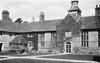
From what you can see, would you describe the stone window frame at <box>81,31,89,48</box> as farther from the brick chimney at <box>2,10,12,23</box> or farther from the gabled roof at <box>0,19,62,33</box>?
the brick chimney at <box>2,10,12,23</box>

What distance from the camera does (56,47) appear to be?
36.2m

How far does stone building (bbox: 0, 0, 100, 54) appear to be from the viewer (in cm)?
3299

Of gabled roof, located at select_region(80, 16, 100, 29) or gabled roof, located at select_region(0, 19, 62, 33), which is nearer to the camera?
gabled roof, located at select_region(80, 16, 100, 29)

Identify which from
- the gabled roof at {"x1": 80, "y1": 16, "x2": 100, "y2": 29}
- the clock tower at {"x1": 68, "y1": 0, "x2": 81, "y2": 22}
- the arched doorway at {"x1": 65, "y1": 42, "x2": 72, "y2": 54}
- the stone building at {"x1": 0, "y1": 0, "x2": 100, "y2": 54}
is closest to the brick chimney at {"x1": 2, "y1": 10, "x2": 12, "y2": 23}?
the stone building at {"x1": 0, "y1": 0, "x2": 100, "y2": 54}

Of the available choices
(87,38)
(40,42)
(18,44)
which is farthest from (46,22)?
(87,38)

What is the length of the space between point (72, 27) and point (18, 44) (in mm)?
12127

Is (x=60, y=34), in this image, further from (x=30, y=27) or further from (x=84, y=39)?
(x=30, y=27)

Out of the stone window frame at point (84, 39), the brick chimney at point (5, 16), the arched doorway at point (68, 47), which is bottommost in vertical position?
the arched doorway at point (68, 47)

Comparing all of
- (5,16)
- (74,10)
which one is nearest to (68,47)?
(74,10)

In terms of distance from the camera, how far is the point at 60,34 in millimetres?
36062

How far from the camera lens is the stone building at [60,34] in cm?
3299

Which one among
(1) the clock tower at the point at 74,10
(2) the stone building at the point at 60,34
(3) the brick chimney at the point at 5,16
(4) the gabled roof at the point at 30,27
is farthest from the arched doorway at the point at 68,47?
(3) the brick chimney at the point at 5,16

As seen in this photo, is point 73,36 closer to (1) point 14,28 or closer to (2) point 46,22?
(2) point 46,22

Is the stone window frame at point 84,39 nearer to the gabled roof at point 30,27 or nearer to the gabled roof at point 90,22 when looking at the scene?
the gabled roof at point 90,22
